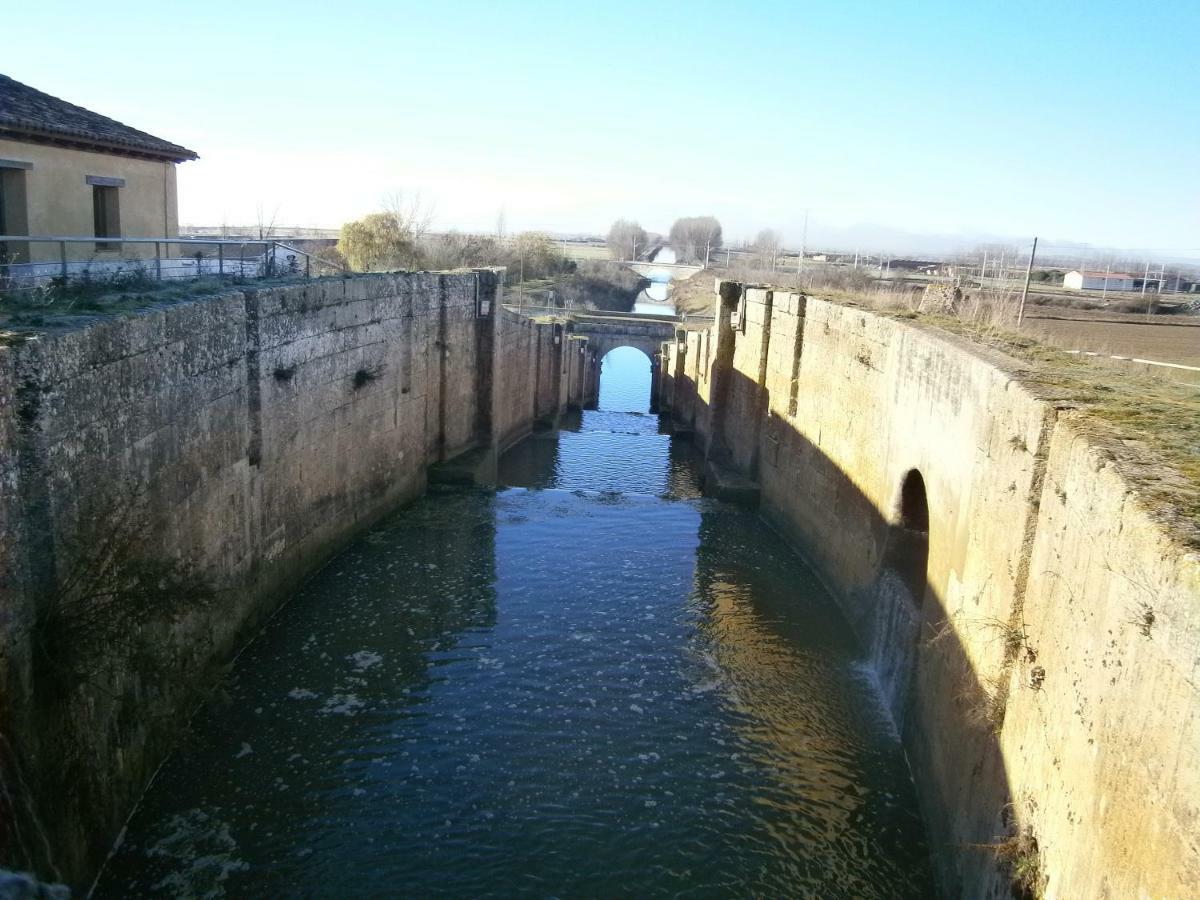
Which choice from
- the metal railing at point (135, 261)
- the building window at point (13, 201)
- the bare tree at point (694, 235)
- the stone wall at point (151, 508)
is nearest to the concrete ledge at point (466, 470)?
the stone wall at point (151, 508)

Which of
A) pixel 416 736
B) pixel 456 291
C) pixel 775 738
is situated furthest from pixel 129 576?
pixel 456 291

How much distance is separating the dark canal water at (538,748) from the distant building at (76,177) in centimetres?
533

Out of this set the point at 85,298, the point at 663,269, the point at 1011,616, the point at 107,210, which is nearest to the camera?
the point at 1011,616

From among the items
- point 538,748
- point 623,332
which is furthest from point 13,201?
point 623,332

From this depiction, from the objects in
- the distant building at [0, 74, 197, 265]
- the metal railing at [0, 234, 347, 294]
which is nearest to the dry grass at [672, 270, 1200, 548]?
the metal railing at [0, 234, 347, 294]

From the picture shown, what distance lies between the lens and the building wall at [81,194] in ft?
38.8

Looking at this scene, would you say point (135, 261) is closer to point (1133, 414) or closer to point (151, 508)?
point (151, 508)

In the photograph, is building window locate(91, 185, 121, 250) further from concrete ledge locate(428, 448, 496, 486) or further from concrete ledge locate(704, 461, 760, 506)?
concrete ledge locate(704, 461, 760, 506)

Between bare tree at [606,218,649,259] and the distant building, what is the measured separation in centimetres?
8099

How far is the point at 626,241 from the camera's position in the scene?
119125 mm

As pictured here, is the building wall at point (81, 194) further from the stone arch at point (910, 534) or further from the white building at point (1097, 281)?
the white building at point (1097, 281)

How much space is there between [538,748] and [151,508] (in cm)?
383

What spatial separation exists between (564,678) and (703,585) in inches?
142

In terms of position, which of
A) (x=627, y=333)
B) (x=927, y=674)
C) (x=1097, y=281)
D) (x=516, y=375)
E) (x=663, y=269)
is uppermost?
(x=663, y=269)
